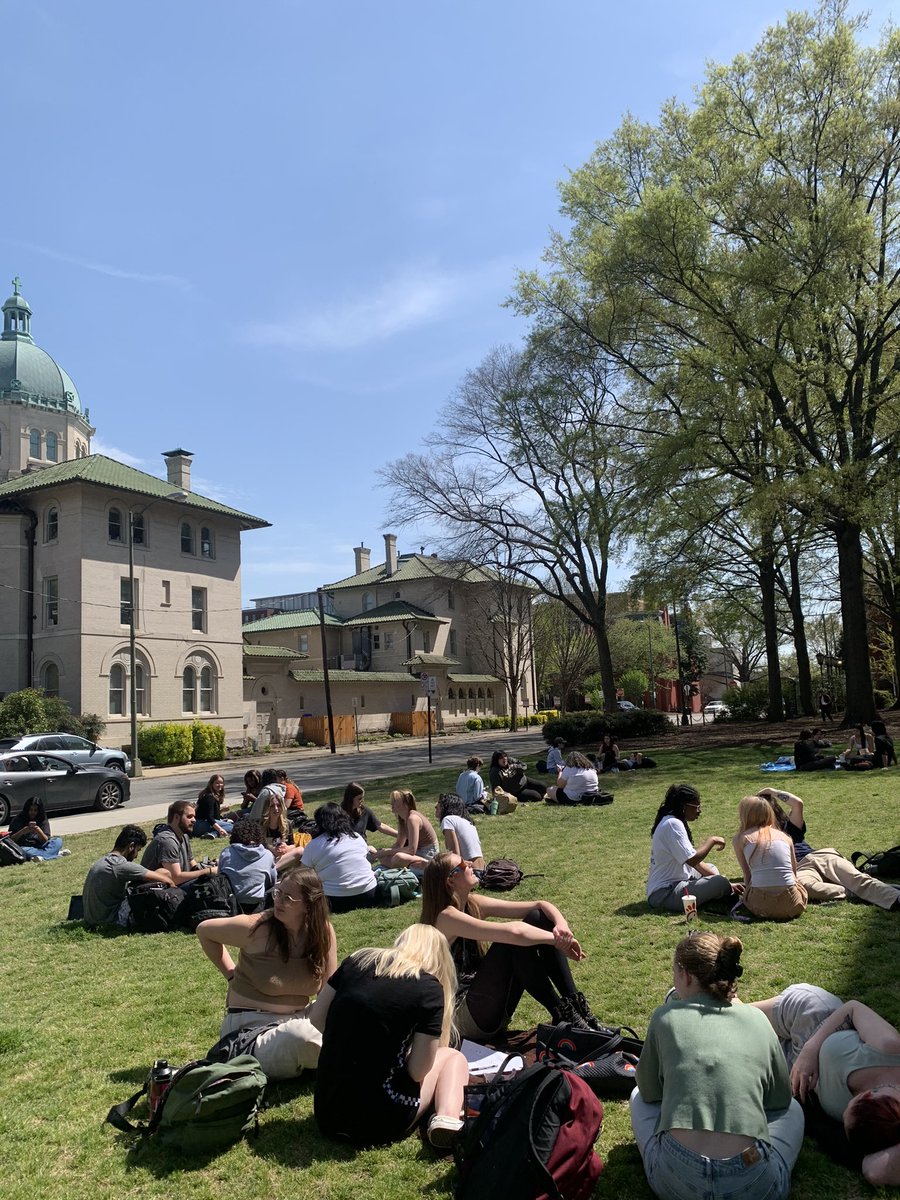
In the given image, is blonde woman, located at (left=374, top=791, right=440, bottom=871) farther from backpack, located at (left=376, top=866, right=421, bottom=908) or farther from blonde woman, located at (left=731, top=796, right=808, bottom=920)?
blonde woman, located at (left=731, top=796, right=808, bottom=920)

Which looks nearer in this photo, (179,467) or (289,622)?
(179,467)

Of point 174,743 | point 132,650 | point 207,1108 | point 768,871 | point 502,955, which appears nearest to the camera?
point 207,1108

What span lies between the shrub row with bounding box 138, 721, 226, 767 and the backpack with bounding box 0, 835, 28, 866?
24766mm

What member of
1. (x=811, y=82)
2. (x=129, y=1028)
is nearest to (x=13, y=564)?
(x=811, y=82)

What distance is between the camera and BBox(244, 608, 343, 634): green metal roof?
2436 inches

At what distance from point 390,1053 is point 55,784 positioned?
1823 centimetres

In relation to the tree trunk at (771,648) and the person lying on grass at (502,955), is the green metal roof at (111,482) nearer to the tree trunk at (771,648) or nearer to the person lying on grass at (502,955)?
the tree trunk at (771,648)

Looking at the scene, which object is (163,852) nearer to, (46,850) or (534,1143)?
(46,850)

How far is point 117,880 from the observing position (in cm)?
886

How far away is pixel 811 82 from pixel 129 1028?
86.6 feet

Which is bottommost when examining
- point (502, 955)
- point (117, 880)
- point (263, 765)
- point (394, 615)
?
point (263, 765)

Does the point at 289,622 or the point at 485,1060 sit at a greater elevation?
the point at 289,622

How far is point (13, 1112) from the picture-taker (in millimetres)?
4617

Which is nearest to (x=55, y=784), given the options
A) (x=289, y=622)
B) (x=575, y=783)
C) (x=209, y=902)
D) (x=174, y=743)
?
(x=575, y=783)
